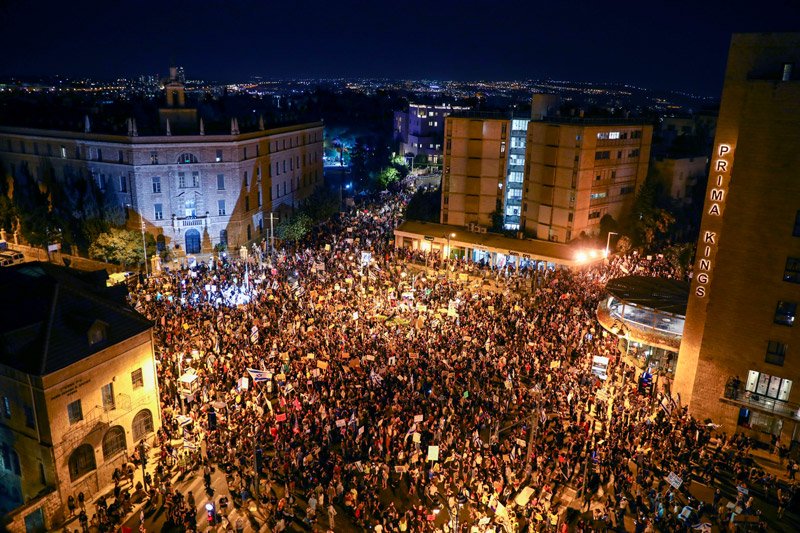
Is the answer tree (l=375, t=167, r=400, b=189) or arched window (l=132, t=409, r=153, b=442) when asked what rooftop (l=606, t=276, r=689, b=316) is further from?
tree (l=375, t=167, r=400, b=189)

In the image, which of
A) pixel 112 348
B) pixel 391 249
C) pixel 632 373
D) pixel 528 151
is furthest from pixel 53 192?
pixel 632 373

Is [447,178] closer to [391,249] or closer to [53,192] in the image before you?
[391,249]

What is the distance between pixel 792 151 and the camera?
22.6m

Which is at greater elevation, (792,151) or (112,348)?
(792,151)

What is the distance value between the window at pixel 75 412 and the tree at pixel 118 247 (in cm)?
2821

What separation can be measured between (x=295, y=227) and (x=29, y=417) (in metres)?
36.2

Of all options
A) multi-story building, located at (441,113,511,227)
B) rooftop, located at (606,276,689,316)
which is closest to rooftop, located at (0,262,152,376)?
rooftop, located at (606,276,689,316)

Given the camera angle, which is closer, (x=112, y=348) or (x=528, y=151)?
(x=112, y=348)

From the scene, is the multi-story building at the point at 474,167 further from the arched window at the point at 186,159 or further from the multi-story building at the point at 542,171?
the arched window at the point at 186,159

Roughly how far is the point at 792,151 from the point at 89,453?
28888 millimetres

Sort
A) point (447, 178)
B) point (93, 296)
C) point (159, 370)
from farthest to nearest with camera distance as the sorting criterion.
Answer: point (447, 178)
point (159, 370)
point (93, 296)

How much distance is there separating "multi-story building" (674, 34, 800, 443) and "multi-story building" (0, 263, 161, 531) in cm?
2391

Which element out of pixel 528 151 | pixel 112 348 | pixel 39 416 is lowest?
pixel 39 416

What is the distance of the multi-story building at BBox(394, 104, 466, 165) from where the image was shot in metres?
114
